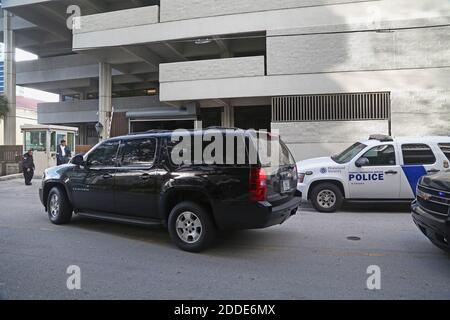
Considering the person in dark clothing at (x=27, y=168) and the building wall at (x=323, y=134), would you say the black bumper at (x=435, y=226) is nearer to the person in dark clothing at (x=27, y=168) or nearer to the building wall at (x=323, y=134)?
the building wall at (x=323, y=134)

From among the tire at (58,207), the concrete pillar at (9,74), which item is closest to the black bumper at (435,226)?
the tire at (58,207)

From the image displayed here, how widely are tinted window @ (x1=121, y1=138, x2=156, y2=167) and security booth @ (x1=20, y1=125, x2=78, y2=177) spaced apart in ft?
42.6

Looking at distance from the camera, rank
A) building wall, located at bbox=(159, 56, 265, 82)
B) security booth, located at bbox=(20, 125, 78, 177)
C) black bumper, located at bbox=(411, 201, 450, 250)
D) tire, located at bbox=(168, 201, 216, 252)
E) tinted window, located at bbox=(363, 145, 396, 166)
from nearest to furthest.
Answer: black bumper, located at bbox=(411, 201, 450, 250), tire, located at bbox=(168, 201, 216, 252), tinted window, located at bbox=(363, 145, 396, 166), building wall, located at bbox=(159, 56, 265, 82), security booth, located at bbox=(20, 125, 78, 177)

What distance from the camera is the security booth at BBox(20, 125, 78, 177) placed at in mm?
17531

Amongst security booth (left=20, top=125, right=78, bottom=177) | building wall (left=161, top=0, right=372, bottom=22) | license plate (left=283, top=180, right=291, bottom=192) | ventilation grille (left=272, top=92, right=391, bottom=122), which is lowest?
license plate (left=283, top=180, right=291, bottom=192)

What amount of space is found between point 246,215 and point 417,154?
5611mm

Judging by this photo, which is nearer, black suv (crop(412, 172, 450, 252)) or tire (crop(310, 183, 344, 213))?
black suv (crop(412, 172, 450, 252))

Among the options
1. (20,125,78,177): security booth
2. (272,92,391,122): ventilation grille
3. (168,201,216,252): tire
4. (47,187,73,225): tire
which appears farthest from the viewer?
(20,125,78,177): security booth

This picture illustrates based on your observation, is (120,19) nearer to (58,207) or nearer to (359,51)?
(359,51)

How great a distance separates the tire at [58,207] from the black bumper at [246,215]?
11.9 feet

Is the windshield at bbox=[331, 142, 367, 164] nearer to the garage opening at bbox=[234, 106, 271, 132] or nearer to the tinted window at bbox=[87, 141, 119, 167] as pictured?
the tinted window at bbox=[87, 141, 119, 167]

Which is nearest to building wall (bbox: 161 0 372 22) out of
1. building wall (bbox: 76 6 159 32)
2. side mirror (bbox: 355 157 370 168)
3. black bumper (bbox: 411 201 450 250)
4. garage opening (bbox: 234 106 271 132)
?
building wall (bbox: 76 6 159 32)

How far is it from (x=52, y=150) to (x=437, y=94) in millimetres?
17454

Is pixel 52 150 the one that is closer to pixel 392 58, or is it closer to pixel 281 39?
pixel 281 39
